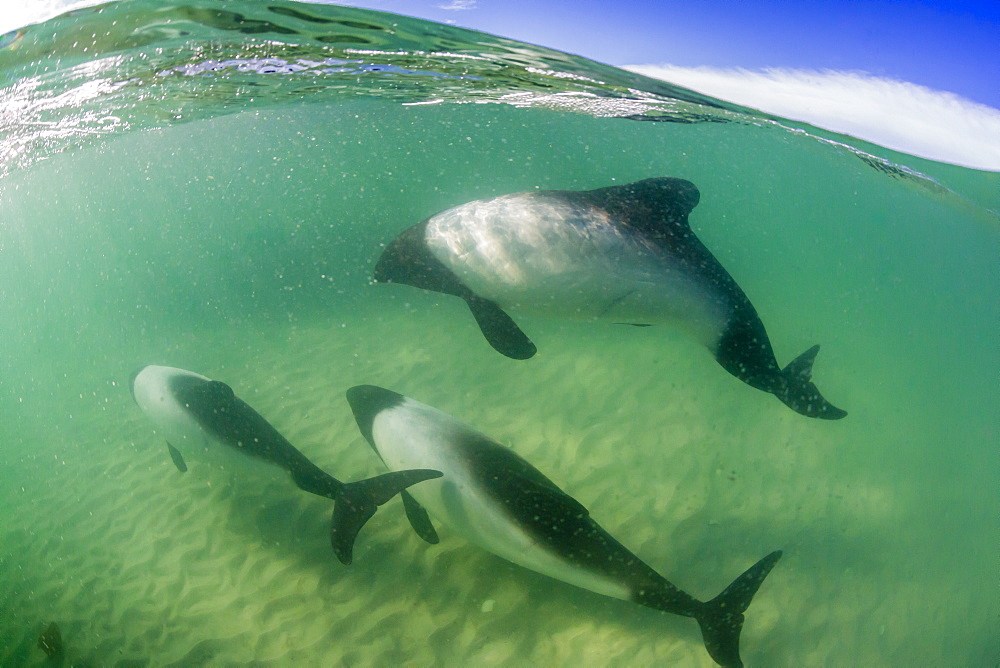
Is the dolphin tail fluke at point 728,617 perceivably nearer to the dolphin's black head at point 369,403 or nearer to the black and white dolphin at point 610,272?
the black and white dolphin at point 610,272

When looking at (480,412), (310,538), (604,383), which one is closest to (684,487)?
(604,383)

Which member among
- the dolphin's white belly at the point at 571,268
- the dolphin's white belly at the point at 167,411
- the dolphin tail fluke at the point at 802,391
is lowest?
the dolphin's white belly at the point at 167,411

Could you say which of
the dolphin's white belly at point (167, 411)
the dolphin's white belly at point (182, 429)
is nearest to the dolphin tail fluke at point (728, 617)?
the dolphin's white belly at point (182, 429)

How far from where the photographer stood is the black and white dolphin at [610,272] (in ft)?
14.1

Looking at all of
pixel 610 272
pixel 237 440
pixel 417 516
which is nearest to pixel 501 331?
pixel 610 272

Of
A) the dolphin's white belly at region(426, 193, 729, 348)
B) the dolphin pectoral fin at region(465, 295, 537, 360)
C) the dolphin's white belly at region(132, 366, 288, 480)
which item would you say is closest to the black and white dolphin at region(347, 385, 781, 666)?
the dolphin pectoral fin at region(465, 295, 537, 360)

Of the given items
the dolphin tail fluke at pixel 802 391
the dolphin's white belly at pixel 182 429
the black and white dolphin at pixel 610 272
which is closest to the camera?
the dolphin tail fluke at pixel 802 391

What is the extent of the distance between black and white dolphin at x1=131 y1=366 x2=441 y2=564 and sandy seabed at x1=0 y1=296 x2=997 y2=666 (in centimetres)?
41

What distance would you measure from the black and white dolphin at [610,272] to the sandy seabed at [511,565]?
201cm

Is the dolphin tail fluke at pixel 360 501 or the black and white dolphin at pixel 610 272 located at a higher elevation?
the black and white dolphin at pixel 610 272

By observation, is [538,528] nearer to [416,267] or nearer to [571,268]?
[571,268]

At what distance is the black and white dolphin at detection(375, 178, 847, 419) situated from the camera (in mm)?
4297

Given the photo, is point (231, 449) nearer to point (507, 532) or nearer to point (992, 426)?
point (507, 532)

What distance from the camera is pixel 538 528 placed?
3.43 m
